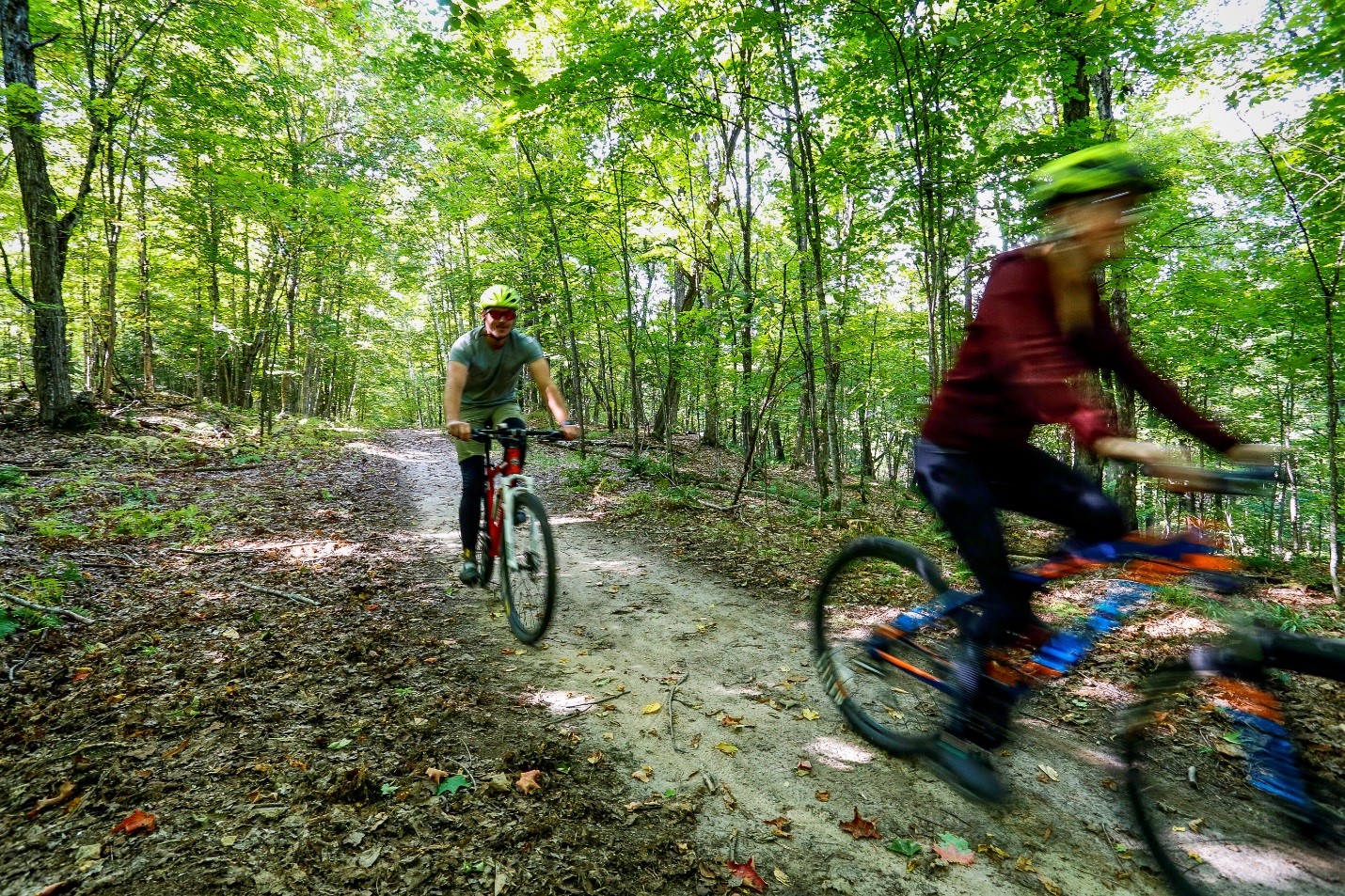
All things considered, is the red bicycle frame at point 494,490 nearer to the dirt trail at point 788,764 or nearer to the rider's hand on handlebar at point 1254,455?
the dirt trail at point 788,764

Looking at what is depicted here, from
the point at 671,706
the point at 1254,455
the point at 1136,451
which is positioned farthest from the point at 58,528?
the point at 1254,455

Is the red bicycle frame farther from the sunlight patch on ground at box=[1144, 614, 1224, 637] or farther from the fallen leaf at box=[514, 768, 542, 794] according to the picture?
the sunlight patch on ground at box=[1144, 614, 1224, 637]

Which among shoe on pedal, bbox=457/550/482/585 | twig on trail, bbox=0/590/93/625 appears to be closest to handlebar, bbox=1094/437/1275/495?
shoe on pedal, bbox=457/550/482/585

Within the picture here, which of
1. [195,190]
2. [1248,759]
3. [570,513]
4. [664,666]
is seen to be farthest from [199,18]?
[1248,759]

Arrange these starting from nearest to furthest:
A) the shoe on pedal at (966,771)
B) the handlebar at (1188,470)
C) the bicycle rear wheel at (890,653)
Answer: the handlebar at (1188,470), the shoe on pedal at (966,771), the bicycle rear wheel at (890,653)

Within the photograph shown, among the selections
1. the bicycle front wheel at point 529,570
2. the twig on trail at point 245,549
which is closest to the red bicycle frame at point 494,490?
the bicycle front wheel at point 529,570

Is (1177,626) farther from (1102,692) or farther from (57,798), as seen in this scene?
(57,798)

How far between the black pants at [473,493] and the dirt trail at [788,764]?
0.65 m

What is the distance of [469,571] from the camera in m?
5.11

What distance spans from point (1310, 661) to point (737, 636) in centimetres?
327

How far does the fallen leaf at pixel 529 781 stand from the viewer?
2668 mm

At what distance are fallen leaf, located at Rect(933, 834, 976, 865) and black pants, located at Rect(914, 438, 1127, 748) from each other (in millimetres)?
417

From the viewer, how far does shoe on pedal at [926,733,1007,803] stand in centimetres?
246

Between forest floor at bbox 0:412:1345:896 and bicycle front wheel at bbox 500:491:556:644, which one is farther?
bicycle front wheel at bbox 500:491:556:644
